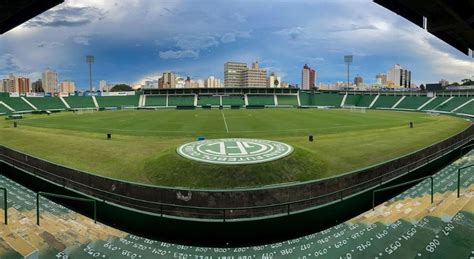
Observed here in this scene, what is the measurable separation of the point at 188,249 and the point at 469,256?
846 cm

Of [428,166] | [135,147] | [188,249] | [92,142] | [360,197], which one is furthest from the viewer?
[92,142]

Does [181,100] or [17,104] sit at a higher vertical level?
[181,100]

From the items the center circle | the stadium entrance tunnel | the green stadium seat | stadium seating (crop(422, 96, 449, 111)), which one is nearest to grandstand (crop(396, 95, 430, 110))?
stadium seating (crop(422, 96, 449, 111))

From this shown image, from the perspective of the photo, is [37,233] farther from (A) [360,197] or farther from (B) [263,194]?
(A) [360,197]

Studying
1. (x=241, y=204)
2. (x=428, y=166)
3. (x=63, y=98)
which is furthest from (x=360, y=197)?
(x=63, y=98)

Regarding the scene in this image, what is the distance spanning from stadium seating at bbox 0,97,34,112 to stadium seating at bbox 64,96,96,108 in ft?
35.1

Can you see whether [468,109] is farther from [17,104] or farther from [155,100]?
[17,104]

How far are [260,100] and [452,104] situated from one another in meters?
53.7

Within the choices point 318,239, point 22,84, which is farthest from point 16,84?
point 318,239

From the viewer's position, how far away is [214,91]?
369ft

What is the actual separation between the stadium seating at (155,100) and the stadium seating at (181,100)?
2.19 metres

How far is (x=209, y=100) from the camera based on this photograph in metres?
107

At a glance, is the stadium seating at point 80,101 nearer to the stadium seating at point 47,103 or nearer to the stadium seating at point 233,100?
the stadium seating at point 47,103

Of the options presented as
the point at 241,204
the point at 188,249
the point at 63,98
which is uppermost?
the point at 63,98
